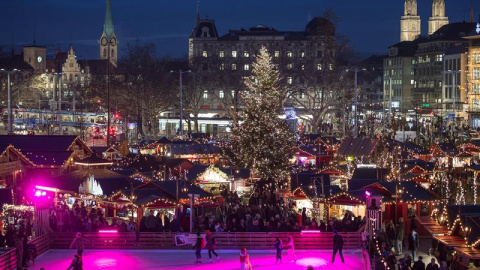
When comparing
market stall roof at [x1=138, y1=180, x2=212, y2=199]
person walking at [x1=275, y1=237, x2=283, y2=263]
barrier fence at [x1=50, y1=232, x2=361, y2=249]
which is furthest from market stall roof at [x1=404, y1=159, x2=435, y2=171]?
person walking at [x1=275, y1=237, x2=283, y2=263]

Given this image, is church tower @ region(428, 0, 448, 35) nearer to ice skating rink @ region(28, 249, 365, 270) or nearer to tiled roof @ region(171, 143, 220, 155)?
tiled roof @ region(171, 143, 220, 155)

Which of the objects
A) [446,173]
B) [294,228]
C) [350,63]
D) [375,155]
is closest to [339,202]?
[294,228]

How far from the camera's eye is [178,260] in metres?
23.2

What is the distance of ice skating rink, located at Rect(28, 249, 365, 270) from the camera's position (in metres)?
22.2

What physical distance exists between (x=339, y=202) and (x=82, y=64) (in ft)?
446

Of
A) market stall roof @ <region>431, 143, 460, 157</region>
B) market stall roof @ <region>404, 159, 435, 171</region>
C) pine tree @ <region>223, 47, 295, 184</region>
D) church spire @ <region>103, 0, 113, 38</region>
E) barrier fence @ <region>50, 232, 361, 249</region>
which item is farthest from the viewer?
church spire @ <region>103, 0, 113, 38</region>

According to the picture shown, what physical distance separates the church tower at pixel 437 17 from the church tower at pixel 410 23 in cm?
750

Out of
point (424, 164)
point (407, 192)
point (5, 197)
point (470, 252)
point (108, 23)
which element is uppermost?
point (108, 23)

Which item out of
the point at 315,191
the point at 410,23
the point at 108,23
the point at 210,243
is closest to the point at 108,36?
the point at 108,23

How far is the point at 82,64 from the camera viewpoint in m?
159

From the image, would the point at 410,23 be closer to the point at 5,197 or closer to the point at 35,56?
the point at 35,56

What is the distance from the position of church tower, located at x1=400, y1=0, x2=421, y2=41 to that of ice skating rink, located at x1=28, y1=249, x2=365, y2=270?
159 meters

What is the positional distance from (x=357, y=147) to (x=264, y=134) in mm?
5516

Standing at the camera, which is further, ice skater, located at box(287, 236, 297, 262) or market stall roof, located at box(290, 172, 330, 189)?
market stall roof, located at box(290, 172, 330, 189)
